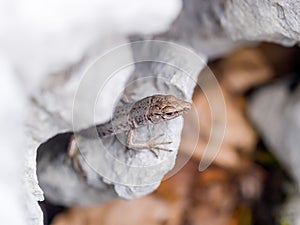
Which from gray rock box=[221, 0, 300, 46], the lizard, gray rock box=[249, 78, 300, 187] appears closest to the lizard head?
the lizard

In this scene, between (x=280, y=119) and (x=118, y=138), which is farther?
(x=280, y=119)

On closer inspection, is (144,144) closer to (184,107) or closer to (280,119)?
(184,107)

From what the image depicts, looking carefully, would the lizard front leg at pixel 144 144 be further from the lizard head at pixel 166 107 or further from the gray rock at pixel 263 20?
the gray rock at pixel 263 20

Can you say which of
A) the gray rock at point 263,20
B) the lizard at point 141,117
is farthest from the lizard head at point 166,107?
the gray rock at point 263,20

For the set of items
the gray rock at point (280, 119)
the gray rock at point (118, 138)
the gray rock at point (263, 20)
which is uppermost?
the gray rock at point (263, 20)

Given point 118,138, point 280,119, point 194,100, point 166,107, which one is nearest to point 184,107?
point 166,107

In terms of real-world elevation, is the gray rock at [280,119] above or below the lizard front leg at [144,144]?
below

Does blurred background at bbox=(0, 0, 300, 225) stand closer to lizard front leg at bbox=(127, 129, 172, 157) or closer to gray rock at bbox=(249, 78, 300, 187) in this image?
gray rock at bbox=(249, 78, 300, 187)
